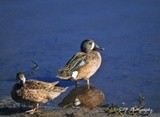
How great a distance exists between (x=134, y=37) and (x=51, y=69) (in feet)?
6.98

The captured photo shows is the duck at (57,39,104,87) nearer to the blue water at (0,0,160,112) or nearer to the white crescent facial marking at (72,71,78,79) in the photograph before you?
the white crescent facial marking at (72,71,78,79)

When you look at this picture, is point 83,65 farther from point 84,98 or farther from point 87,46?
point 84,98

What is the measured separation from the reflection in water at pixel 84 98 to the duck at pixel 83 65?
0.91 feet

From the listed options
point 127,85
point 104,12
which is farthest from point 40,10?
point 127,85

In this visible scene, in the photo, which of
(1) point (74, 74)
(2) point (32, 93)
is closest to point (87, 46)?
(1) point (74, 74)

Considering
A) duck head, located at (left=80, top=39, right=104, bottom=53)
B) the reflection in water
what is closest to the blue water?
the reflection in water

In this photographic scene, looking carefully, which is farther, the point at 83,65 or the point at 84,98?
the point at 83,65

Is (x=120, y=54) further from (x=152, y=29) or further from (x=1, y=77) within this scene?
(x=1, y=77)

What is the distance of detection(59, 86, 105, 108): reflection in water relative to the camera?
25.9ft

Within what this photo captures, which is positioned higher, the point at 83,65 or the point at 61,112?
the point at 83,65

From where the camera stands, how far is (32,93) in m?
7.42

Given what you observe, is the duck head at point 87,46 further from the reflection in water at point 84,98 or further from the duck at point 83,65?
the reflection in water at point 84,98

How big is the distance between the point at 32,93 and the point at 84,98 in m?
1.14

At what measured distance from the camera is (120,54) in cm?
972
